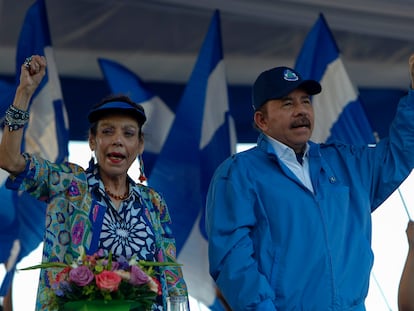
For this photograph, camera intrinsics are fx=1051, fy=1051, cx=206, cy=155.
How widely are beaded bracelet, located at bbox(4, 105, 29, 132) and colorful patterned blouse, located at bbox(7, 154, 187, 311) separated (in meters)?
0.11

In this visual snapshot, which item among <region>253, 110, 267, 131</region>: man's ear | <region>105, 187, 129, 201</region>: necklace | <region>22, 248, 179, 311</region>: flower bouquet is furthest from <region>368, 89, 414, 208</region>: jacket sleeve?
<region>22, 248, 179, 311</region>: flower bouquet

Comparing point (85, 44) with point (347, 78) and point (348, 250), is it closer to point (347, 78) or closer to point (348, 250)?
point (347, 78)

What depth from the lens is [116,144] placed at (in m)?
3.15

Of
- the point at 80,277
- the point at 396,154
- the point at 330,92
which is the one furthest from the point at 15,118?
the point at 330,92

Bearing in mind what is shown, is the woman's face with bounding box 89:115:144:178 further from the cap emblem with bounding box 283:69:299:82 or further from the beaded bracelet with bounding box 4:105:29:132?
the cap emblem with bounding box 283:69:299:82

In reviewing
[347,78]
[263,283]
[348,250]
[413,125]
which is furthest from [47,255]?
[347,78]

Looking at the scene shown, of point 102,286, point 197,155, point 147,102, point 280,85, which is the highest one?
point 147,102

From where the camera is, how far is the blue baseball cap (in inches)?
132

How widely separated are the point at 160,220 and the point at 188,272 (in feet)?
8.17

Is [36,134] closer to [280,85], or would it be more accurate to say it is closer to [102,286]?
[280,85]

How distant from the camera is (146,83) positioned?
6586 mm

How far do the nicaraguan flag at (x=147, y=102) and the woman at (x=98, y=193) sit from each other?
8.91 ft

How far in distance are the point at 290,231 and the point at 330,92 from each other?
313 cm

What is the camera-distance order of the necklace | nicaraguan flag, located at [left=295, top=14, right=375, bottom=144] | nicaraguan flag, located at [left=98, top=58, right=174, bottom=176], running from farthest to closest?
nicaraguan flag, located at [left=295, top=14, right=375, bottom=144] → nicaraguan flag, located at [left=98, top=58, right=174, bottom=176] → the necklace
